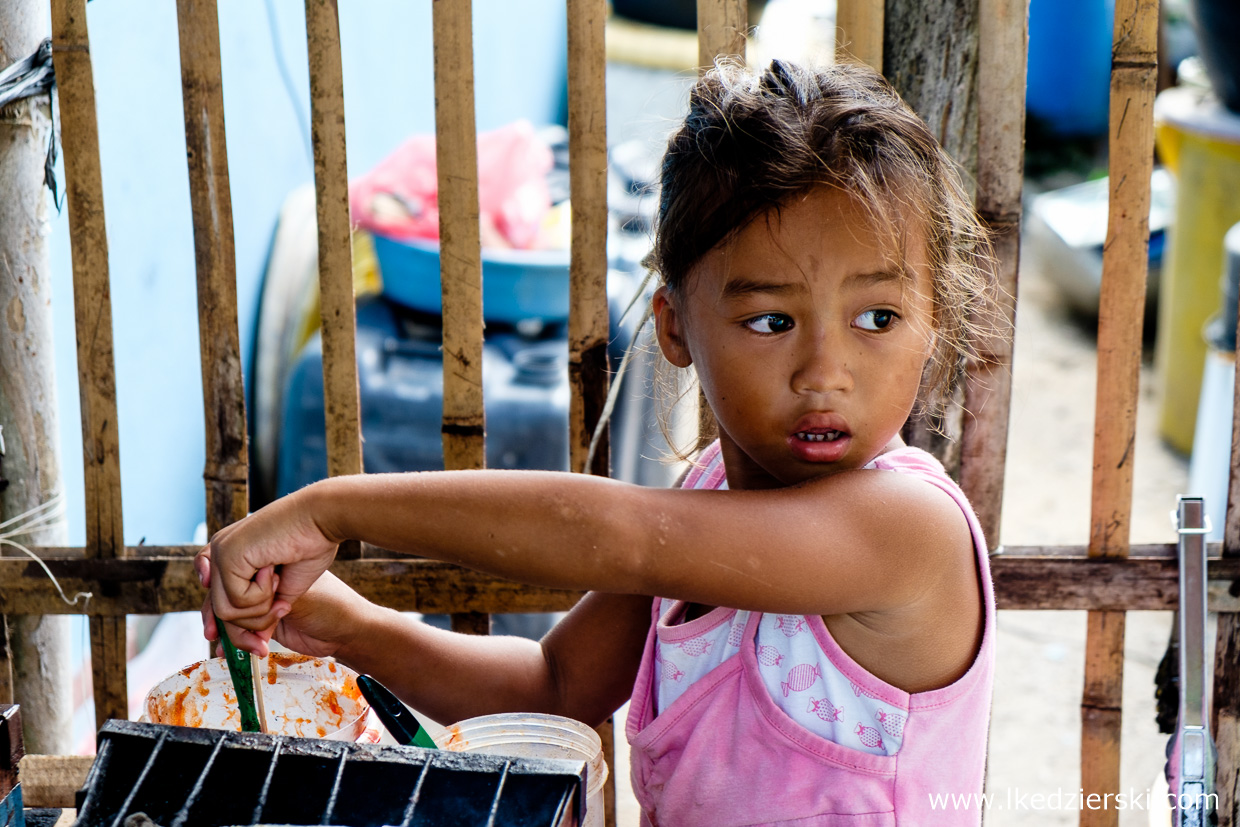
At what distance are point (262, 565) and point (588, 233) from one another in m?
0.70

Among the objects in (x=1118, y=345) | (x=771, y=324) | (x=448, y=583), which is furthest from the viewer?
(x=448, y=583)

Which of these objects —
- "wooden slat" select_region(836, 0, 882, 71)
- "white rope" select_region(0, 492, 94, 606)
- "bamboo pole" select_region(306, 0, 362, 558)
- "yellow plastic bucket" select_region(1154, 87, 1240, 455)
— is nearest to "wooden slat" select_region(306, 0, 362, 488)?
"bamboo pole" select_region(306, 0, 362, 558)

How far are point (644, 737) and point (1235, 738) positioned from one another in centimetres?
88

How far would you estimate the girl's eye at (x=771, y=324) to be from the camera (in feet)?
3.52

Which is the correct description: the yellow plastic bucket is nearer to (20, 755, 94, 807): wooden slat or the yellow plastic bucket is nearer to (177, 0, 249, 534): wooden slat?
(177, 0, 249, 534): wooden slat

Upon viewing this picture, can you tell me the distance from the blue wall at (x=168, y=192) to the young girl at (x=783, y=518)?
129cm

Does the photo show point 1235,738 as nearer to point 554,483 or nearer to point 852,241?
point 852,241

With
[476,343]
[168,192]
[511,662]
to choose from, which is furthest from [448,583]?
[168,192]

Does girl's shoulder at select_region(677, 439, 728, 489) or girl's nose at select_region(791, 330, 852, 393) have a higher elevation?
girl's nose at select_region(791, 330, 852, 393)

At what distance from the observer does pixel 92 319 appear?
154cm

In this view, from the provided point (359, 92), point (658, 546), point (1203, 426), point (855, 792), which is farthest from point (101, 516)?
point (1203, 426)

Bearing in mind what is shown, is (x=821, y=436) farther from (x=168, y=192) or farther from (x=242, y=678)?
(x=168, y=192)

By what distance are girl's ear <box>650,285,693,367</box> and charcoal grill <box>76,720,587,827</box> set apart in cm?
52

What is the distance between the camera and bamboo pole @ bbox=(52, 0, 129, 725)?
147 centimetres
